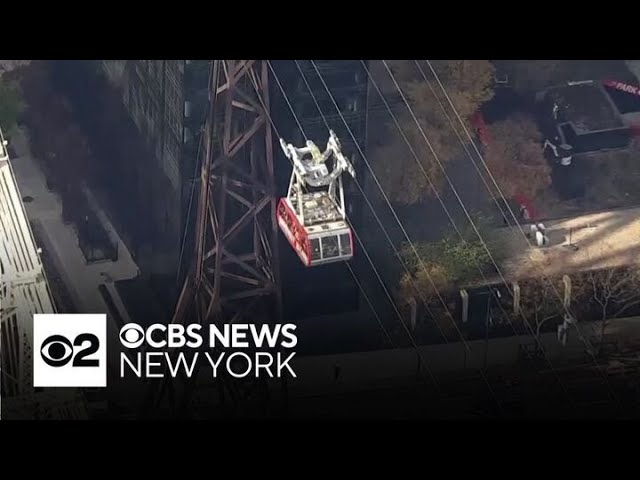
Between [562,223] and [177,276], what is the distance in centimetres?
289

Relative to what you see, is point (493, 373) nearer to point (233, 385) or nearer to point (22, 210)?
point (233, 385)

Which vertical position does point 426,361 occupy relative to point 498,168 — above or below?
below

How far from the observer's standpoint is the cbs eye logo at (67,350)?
727 inches

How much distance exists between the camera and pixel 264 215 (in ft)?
60.4

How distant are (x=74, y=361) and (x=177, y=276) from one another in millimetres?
970

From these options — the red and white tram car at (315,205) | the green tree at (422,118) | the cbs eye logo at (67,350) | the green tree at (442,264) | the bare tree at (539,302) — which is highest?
the green tree at (422,118)

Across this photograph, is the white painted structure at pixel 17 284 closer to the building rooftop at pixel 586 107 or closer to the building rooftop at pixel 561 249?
the building rooftop at pixel 561 249

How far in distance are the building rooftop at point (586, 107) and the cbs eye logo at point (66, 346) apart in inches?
145

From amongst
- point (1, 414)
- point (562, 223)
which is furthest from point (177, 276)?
point (562, 223)

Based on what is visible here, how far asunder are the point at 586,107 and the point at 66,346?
13.8 ft

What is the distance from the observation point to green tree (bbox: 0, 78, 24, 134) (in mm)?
18250

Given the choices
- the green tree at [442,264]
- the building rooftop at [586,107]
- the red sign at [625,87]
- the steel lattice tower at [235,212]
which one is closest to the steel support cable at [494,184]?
the green tree at [442,264]

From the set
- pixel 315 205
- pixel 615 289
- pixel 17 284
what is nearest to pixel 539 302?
pixel 615 289

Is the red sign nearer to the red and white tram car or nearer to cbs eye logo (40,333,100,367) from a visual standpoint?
the red and white tram car
